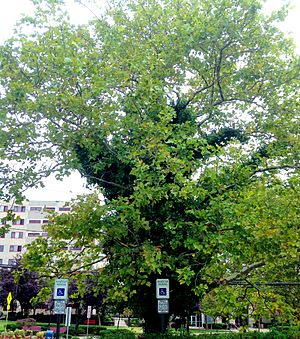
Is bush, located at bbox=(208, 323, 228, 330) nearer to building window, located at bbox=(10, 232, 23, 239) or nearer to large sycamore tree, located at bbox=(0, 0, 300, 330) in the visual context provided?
building window, located at bbox=(10, 232, 23, 239)

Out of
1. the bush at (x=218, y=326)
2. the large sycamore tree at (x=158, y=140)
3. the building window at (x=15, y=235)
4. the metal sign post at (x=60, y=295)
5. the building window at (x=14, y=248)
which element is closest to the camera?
the large sycamore tree at (x=158, y=140)

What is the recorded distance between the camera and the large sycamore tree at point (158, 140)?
26.0ft

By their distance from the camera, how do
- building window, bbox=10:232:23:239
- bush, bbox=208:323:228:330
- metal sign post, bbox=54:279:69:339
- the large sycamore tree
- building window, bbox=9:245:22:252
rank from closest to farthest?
1. the large sycamore tree
2. metal sign post, bbox=54:279:69:339
3. bush, bbox=208:323:228:330
4. building window, bbox=9:245:22:252
5. building window, bbox=10:232:23:239

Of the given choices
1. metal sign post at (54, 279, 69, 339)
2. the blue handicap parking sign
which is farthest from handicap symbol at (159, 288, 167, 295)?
metal sign post at (54, 279, 69, 339)

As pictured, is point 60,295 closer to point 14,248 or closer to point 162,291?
point 162,291

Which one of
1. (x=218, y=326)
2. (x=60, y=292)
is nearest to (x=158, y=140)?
(x=60, y=292)

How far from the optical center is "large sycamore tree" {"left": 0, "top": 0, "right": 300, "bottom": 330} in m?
7.91

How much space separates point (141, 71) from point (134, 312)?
6184 millimetres

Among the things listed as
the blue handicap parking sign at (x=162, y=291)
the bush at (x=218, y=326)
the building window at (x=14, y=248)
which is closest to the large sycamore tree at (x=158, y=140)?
the blue handicap parking sign at (x=162, y=291)

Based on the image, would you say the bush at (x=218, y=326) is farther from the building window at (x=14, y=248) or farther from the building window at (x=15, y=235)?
the building window at (x=15, y=235)

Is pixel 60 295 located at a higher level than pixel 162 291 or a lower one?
lower

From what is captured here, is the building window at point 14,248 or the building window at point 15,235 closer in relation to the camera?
the building window at point 14,248

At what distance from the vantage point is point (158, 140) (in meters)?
7.79

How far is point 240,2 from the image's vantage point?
937 cm
